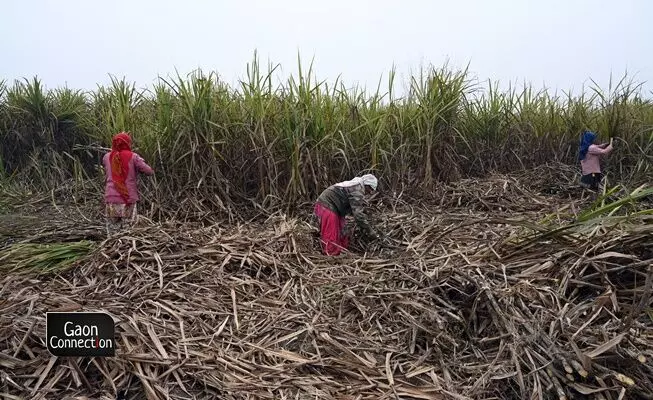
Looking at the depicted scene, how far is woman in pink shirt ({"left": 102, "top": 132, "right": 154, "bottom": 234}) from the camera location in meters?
4.34

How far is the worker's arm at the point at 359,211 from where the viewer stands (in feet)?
13.3

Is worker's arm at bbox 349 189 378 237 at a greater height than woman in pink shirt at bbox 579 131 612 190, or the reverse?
woman in pink shirt at bbox 579 131 612 190

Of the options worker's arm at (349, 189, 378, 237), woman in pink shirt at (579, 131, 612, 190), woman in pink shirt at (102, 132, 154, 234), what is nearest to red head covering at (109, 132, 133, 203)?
woman in pink shirt at (102, 132, 154, 234)

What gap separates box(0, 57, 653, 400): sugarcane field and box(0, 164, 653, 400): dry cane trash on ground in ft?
0.04

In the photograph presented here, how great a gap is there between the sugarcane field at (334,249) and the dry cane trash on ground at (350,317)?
11mm

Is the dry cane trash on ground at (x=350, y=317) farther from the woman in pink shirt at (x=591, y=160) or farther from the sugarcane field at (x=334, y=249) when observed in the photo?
the woman in pink shirt at (x=591, y=160)

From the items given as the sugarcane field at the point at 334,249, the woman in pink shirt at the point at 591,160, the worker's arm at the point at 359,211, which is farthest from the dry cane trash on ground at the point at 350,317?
the woman in pink shirt at the point at 591,160

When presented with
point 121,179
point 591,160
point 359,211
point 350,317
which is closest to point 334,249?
point 359,211

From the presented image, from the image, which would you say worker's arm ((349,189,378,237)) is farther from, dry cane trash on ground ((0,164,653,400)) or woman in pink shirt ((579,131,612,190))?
woman in pink shirt ((579,131,612,190))

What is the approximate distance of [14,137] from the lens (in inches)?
261

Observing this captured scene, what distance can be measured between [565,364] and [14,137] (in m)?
6.81

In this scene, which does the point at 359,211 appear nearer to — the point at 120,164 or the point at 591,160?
the point at 120,164

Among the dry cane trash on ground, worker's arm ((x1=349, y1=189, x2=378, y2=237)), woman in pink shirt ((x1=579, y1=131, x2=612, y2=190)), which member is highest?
woman in pink shirt ((x1=579, y1=131, x2=612, y2=190))

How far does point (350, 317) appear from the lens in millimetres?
2807
